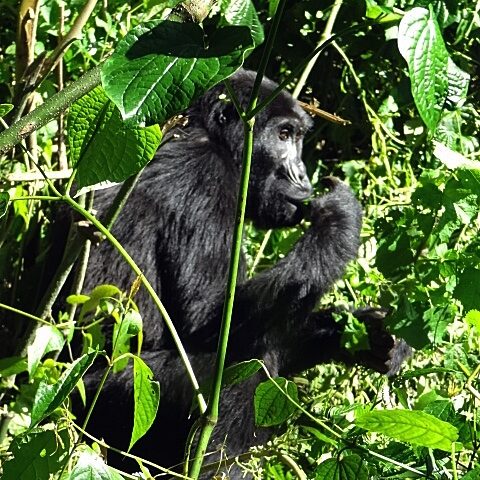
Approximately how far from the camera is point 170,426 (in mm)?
3438

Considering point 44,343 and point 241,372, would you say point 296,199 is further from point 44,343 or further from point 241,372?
point 241,372

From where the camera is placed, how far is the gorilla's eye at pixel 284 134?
404 cm

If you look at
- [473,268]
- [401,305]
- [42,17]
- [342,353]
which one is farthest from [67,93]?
[342,353]

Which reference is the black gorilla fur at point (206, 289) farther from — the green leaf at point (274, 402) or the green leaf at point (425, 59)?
the green leaf at point (425, 59)

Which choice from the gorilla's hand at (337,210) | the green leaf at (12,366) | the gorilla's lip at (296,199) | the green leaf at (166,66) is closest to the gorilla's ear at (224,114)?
the gorilla's lip at (296,199)

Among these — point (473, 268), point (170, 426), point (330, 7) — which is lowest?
point (170, 426)

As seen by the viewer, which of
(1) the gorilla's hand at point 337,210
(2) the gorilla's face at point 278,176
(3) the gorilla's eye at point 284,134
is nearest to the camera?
(1) the gorilla's hand at point 337,210

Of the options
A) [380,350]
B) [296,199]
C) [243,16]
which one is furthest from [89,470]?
[296,199]

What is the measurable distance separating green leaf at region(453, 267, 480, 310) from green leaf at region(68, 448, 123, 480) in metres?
0.76

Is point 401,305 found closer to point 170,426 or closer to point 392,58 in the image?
point 170,426

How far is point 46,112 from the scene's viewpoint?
1132 millimetres

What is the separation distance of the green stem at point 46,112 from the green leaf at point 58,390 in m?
0.26

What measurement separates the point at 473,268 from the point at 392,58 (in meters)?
2.72

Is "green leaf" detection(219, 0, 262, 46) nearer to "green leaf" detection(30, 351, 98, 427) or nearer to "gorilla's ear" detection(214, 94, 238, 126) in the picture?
"green leaf" detection(30, 351, 98, 427)
